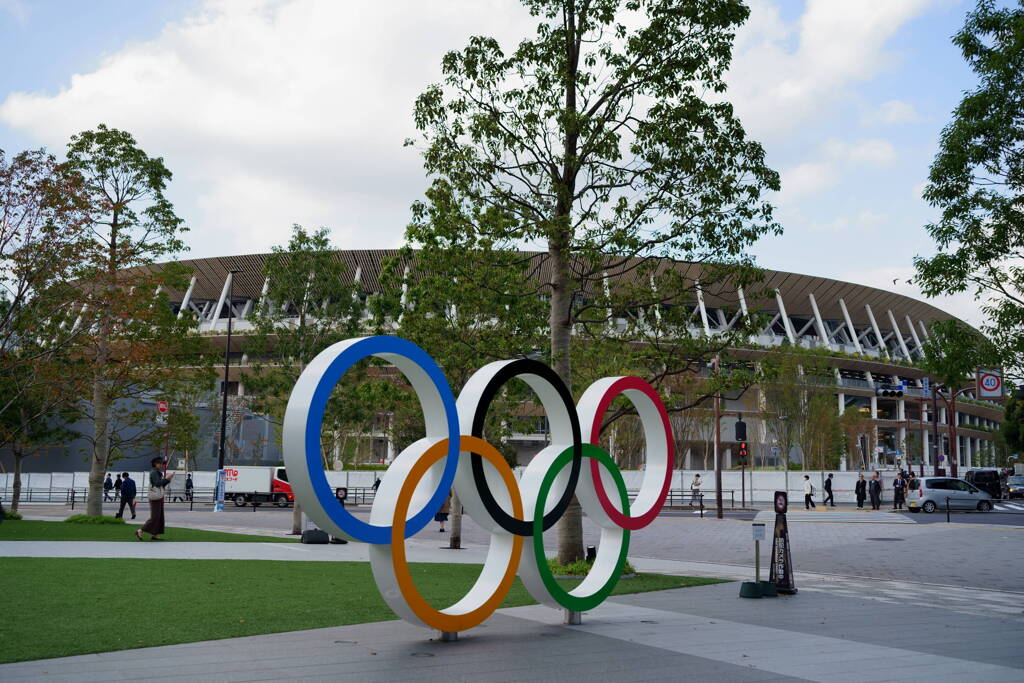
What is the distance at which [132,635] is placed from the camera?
7.68 m

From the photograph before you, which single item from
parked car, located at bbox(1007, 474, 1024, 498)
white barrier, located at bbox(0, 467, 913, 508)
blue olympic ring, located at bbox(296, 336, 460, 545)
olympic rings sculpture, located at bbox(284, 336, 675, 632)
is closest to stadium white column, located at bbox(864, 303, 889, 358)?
parked car, located at bbox(1007, 474, 1024, 498)

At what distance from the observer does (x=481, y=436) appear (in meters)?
8.68

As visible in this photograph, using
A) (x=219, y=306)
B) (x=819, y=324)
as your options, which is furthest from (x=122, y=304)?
(x=819, y=324)

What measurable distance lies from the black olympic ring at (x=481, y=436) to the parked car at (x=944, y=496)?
29654mm

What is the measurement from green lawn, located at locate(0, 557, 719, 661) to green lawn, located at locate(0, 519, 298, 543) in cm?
550

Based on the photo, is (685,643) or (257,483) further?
(257,483)

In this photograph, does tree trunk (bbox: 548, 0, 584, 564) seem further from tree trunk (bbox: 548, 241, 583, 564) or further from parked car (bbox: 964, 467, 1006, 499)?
parked car (bbox: 964, 467, 1006, 499)

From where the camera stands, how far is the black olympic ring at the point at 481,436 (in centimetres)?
854

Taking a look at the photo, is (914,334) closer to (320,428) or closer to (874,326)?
(874,326)

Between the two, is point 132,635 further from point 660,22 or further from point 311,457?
point 660,22

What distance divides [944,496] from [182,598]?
3241 centimetres

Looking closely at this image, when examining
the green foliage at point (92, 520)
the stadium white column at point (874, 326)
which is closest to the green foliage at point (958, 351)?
the green foliage at point (92, 520)

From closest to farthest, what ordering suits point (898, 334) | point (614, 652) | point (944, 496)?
point (614, 652) < point (944, 496) < point (898, 334)

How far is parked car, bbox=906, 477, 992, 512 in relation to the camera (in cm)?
3450
